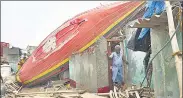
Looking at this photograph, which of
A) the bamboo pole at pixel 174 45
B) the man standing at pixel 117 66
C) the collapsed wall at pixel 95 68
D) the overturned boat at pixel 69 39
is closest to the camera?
the bamboo pole at pixel 174 45

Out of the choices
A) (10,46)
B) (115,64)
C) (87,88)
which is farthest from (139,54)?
(10,46)

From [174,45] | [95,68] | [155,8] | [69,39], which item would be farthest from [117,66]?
[174,45]

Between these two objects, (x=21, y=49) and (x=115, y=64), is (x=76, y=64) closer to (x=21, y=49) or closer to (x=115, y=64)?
(x=115, y=64)

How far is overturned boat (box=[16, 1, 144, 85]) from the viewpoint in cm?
1553

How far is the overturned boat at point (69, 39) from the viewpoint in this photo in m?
15.5

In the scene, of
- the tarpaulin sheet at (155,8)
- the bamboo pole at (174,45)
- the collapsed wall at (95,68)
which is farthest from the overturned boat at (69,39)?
the bamboo pole at (174,45)

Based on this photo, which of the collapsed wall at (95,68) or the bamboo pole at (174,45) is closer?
the bamboo pole at (174,45)

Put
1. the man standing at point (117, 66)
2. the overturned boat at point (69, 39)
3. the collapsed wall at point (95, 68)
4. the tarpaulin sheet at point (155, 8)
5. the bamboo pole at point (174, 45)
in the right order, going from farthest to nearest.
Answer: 1. the overturned boat at point (69, 39)
2. the man standing at point (117, 66)
3. the collapsed wall at point (95, 68)
4. the tarpaulin sheet at point (155, 8)
5. the bamboo pole at point (174, 45)

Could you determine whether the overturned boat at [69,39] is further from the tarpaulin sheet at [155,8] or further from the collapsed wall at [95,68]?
the tarpaulin sheet at [155,8]

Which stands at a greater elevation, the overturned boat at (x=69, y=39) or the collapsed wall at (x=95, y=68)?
the overturned boat at (x=69, y=39)

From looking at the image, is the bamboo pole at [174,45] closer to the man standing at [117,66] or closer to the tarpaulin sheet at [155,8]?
the tarpaulin sheet at [155,8]

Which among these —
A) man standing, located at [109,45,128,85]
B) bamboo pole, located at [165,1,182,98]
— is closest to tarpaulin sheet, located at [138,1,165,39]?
bamboo pole, located at [165,1,182,98]

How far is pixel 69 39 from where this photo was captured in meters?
15.7

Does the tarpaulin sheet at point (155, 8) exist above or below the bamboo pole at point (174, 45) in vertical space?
above
